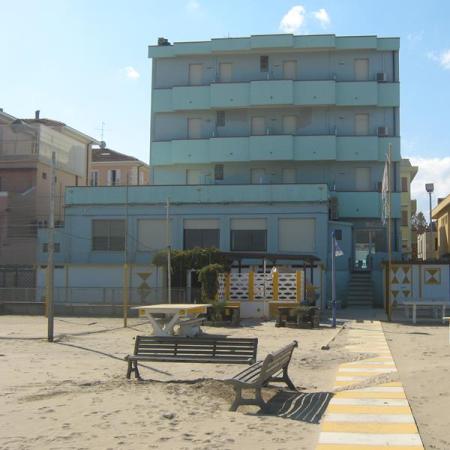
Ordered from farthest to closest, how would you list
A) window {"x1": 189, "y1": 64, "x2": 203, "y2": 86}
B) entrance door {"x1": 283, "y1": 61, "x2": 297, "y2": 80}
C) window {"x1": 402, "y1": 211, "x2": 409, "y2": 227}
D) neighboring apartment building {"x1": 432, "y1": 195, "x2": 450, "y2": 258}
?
window {"x1": 402, "y1": 211, "x2": 409, "y2": 227} → neighboring apartment building {"x1": 432, "y1": 195, "x2": 450, "y2": 258} → window {"x1": 189, "y1": 64, "x2": 203, "y2": 86} → entrance door {"x1": 283, "y1": 61, "x2": 297, "y2": 80}

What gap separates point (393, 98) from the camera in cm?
4703

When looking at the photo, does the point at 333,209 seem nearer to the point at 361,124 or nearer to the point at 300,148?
the point at 300,148

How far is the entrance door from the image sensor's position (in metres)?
48.3

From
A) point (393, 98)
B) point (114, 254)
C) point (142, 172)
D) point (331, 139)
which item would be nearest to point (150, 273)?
point (114, 254)

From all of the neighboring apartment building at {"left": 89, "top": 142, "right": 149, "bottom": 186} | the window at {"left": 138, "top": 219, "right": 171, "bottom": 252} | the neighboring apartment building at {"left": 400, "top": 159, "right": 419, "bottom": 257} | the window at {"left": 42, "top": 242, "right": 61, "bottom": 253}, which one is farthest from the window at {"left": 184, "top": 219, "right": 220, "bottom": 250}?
the neighboring apartment building at {"left": 400, "top": 159, "right": 419, "bottom": 257}

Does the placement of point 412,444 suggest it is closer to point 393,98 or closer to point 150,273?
point 150,273

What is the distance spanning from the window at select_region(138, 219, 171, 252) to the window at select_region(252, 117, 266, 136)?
11350mm

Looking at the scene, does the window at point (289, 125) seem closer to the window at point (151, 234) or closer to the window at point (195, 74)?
the window at point (195, 74)

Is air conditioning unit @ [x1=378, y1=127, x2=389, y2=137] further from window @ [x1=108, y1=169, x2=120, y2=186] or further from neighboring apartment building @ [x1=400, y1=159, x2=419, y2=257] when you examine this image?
window @ [x1=108, y1=169, x2=120, y2=186]

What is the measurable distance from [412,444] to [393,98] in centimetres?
4223

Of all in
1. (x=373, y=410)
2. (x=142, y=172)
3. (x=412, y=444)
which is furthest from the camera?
(x=142, y=172)

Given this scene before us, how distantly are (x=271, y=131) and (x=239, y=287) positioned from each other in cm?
2104

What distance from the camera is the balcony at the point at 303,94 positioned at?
4691 centimetres

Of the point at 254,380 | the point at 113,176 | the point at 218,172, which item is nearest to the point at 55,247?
the point at 218,172
